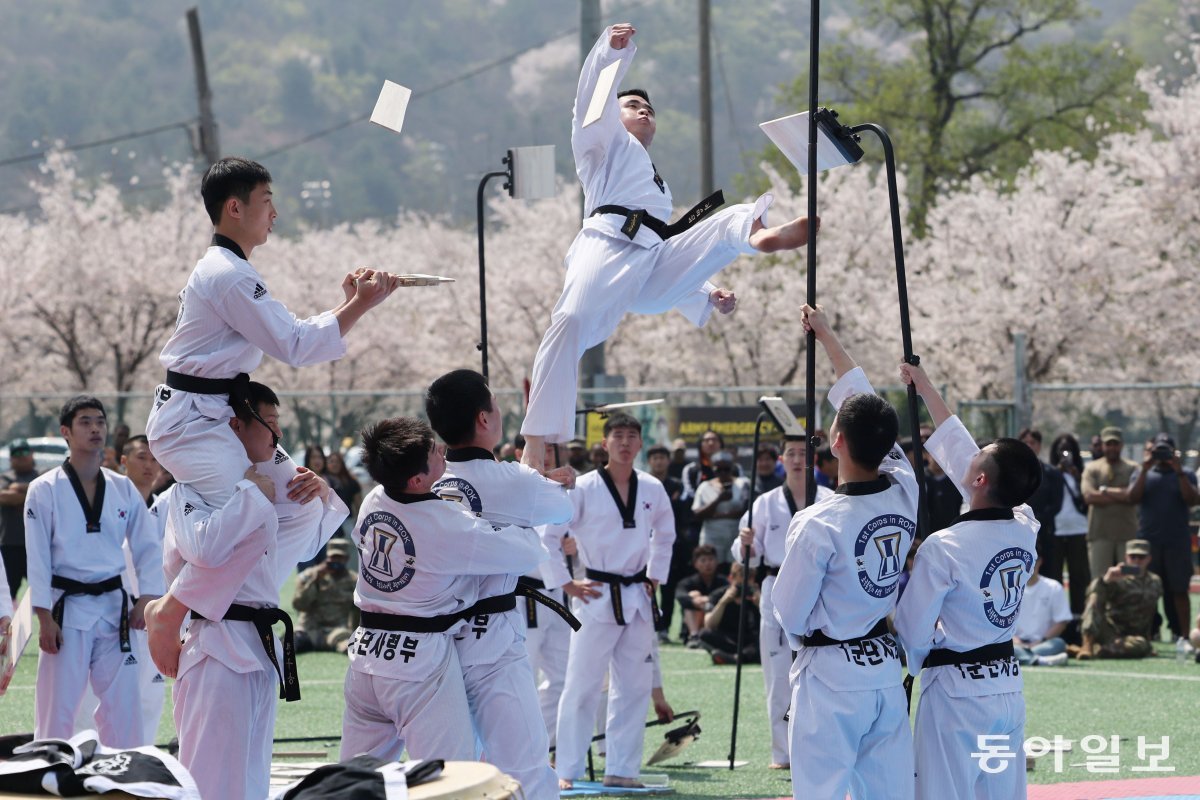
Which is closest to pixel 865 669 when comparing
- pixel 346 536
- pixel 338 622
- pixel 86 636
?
pixel 86 636

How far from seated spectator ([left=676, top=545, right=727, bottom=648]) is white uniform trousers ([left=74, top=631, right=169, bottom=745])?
20.7ft

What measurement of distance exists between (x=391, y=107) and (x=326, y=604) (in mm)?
8590

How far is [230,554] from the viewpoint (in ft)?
16.1

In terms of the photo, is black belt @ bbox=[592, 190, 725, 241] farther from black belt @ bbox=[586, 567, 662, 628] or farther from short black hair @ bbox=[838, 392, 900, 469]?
black belt @ bbox=[586, 567, 662, 628]

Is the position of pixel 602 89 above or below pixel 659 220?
above

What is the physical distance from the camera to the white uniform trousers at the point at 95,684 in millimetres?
7527

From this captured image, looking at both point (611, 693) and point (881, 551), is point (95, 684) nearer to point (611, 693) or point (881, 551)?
point (611, 693)

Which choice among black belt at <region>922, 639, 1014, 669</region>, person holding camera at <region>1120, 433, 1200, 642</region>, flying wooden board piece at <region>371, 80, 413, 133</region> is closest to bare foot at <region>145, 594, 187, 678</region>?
flying wooden board piece at <region>371, 80, 413, 133</region>

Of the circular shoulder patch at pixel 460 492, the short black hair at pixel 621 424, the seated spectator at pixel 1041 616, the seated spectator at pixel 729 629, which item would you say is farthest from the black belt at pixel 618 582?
the seated spectator at pixel 1041 616

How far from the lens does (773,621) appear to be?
29.7 feet

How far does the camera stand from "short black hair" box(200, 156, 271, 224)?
201 inches

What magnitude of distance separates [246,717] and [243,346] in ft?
4.05

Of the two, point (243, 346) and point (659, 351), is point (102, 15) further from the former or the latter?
point (243, 346)

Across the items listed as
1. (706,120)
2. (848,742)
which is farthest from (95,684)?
(706,120)
